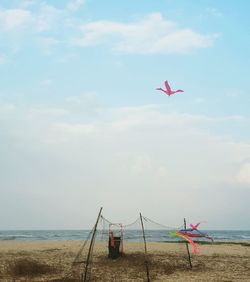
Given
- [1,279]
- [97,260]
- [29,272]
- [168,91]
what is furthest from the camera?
[97,260]

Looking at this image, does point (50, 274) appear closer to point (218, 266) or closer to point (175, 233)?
point (175, 233)

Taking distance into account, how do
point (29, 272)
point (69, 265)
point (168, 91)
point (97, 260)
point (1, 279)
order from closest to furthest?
1. point (1, 279)
2. point (29, 272)
3. point (168, 91)
4. point (69, 265)
5. point (97, 260)

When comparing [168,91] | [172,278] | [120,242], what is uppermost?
[168,91]

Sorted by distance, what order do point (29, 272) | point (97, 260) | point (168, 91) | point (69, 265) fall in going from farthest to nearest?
point (97, 260) < point (69, 265) < point (168, 91) < point (29, 272)

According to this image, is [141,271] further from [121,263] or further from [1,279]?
[1,279]

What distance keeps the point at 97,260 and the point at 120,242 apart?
7.03 ft

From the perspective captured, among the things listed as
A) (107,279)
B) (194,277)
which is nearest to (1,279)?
(107,279)

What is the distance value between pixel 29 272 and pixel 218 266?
11242 millimetres

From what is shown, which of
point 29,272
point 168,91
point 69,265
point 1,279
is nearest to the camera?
point 1,279

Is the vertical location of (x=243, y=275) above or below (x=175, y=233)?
below

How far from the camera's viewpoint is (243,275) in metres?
18.9

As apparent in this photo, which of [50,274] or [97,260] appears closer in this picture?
[50,274]

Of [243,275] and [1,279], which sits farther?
[243,275]

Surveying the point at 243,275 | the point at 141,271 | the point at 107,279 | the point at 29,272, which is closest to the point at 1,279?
the point at 29,272
